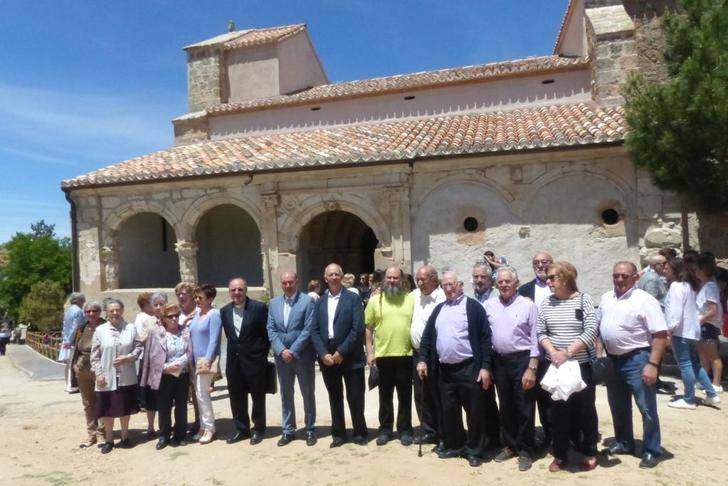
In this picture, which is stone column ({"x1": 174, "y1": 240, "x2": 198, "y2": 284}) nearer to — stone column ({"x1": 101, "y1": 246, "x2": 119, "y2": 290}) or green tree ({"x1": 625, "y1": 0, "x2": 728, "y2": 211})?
stone column ({"x1": 101, "y1": 246, "x2": 119, "y2": 290})

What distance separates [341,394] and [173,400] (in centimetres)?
169

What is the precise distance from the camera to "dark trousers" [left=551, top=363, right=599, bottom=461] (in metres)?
4.45

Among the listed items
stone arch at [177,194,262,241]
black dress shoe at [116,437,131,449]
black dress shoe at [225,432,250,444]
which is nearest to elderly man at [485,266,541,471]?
black dress shoe at [225,432,250,444]

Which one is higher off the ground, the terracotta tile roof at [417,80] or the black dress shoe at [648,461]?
the terracotta tile roof at [417,80]

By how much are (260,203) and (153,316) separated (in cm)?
539

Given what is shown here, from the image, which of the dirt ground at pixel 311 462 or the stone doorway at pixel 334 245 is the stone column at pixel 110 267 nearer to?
the stone doorway at pixel 334 245

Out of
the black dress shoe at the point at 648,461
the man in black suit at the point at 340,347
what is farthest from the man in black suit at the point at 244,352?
the black dress shoe at the point at 648,461

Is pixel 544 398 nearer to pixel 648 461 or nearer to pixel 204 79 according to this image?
pixel 648 461

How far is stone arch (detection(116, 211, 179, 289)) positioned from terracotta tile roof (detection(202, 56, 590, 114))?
3745 millimetres

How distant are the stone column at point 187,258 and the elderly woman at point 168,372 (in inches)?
261

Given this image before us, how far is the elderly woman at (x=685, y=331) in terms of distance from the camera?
19.7ft

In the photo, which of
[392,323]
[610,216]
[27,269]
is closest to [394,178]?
[610,216]

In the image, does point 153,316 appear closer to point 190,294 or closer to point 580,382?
point 190,294

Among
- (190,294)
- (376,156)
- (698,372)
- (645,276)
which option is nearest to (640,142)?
(645,276)
